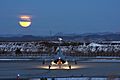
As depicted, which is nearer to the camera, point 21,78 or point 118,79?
point 118,79

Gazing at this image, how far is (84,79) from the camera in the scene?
29078 mm

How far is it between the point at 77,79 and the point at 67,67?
13601mm

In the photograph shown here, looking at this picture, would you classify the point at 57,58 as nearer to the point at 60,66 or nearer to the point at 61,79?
the point at 60,66

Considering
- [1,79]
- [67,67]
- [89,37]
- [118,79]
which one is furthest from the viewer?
[89,37]

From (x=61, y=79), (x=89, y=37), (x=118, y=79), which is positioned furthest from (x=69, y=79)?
(x=89, y=37)

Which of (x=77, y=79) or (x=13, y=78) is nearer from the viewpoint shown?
(x=77, y=79)

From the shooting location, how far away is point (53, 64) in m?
44.8

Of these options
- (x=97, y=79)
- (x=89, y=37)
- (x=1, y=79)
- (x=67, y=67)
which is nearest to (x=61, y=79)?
(x=97, y=79)

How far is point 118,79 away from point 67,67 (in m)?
14.5

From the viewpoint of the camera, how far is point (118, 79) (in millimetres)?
28969

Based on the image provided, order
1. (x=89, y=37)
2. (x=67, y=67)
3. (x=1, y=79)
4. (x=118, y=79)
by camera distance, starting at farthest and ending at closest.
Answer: (x=89, y=37), (x=67, y=67), (x=1, y=79), (x=118, y=79)

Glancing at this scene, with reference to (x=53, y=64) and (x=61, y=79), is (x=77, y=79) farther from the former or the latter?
(x=53, y=64)

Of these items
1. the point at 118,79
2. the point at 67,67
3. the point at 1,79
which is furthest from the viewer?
the point at 67,67

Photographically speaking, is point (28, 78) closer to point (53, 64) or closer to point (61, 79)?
point (61, 79)
